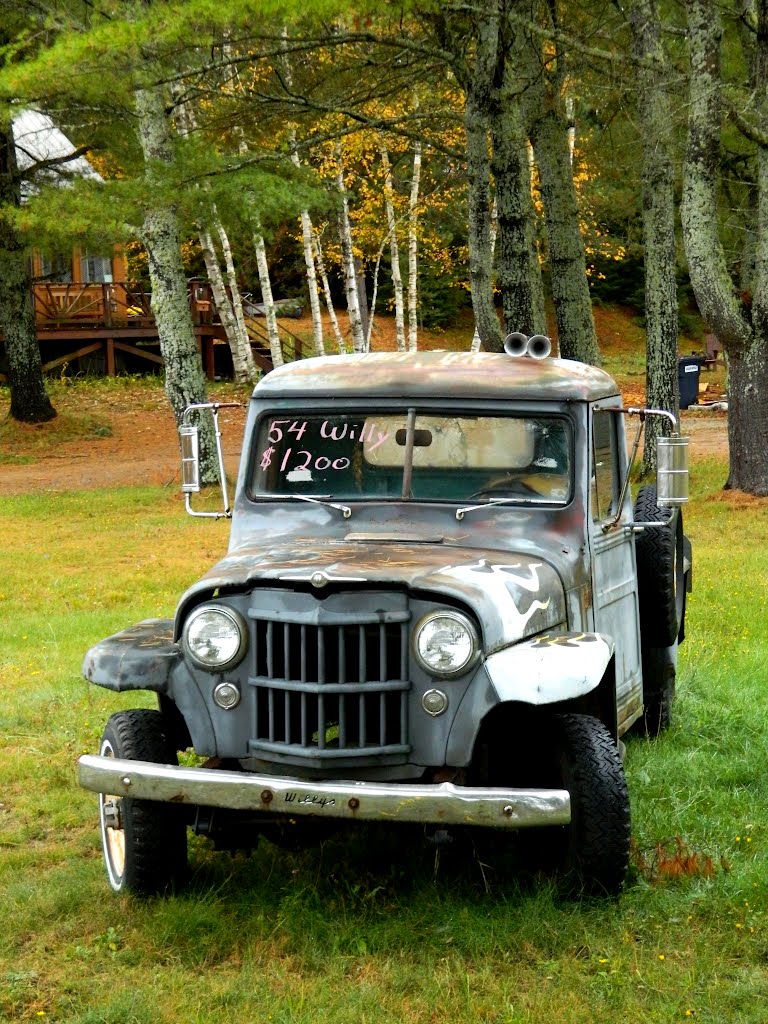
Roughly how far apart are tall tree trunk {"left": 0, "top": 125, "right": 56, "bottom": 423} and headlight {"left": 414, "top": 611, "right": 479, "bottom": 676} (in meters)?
21.5

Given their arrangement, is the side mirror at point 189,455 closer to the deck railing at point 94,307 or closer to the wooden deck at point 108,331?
the wooden deck at point 108,331

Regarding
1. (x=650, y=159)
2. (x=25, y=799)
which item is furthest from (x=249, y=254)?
(x=25, y=799)

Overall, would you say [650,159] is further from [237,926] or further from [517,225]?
[237,926]

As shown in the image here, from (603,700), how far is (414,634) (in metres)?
1.23

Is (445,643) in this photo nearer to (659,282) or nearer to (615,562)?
(615,562)

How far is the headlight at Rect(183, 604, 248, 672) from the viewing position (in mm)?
5066

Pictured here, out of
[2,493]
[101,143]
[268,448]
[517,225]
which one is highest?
[101,143]

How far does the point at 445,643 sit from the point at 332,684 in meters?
0.40

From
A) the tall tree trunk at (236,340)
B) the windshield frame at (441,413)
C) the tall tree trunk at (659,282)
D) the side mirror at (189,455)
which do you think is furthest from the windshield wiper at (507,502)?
Answer: the tall tree trunk at (236,340)

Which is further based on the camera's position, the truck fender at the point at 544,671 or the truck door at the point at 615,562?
the truck door at the point at 615,562

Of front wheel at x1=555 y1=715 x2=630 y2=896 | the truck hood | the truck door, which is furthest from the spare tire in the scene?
front wheel at x1=555 y1=715 x2=630 y2=896

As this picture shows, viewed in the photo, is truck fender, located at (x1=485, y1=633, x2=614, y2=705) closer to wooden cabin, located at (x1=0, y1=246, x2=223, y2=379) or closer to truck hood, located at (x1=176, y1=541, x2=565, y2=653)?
truck hood, located at (x1=176, y1=541, x2=565, y2=653)

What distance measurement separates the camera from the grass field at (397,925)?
4539 millimetres

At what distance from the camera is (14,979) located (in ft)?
15.6
